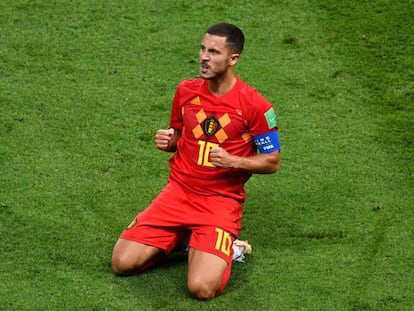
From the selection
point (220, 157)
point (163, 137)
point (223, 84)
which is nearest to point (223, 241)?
point (220, 157)

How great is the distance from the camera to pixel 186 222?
7559mm

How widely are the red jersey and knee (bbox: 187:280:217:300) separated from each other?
0.68 m

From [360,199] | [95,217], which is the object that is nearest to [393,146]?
[360,199]

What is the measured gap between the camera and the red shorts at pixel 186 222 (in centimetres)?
748

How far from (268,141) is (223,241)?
0.68m

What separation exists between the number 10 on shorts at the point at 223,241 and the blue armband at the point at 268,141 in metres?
0.57

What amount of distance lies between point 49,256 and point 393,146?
290cm

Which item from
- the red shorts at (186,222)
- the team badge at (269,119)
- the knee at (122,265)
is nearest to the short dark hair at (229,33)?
the team badge at (269,119)

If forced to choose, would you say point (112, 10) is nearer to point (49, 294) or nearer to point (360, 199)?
point (360, 199)

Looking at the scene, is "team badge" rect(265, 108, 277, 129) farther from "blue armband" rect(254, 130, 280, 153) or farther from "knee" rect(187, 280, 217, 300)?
"knee" rect(187, 280, 217, 300)

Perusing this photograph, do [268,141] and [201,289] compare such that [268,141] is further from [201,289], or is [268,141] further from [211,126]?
[201,289]

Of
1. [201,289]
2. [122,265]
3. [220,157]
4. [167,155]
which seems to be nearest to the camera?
[201,289]

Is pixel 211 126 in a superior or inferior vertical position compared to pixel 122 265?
superior

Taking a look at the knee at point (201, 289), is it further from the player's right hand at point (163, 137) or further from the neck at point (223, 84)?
the neck at point (223, 84)
